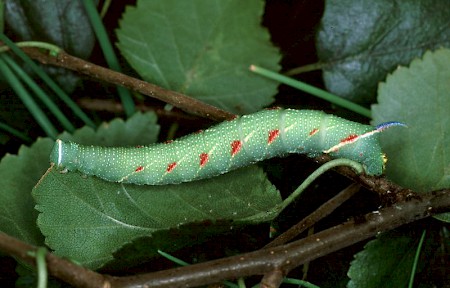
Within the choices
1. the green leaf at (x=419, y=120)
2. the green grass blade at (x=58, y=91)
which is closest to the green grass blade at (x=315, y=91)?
the green leaf at (x=419, y=120)

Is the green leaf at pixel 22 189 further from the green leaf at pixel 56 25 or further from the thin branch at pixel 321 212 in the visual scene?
the thin branch at pixel 321 212

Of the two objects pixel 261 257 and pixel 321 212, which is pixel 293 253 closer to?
pixel 261 257

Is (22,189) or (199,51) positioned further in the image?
(199,51)

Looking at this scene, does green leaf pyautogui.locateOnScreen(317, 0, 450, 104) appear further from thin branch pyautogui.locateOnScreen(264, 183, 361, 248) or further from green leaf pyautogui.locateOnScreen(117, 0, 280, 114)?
thin branch pyautogui.locateOnScreen(264, 183, 361, 248)

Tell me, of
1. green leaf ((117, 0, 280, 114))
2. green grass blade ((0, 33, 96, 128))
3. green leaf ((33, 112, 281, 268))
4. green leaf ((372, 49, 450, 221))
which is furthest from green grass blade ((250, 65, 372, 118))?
green grass blade ((0, 33, 96, 128))

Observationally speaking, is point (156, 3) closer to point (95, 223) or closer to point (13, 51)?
point (13, 51)

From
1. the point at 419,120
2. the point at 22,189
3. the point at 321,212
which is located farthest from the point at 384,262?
the point at 22,189
